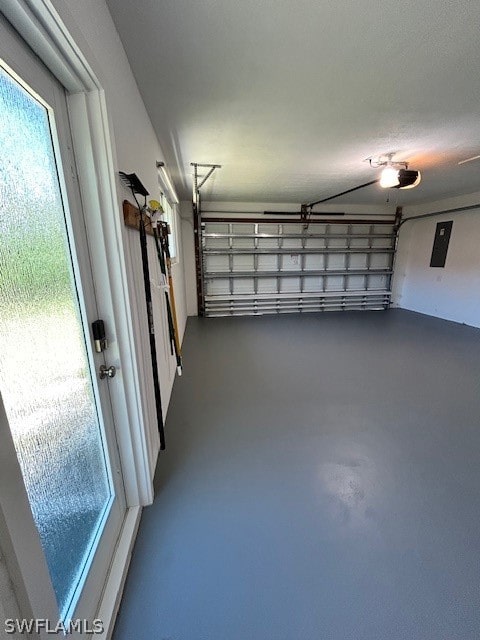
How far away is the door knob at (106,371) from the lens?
1.16 meters

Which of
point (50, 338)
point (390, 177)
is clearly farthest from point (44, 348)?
point (390, 177)

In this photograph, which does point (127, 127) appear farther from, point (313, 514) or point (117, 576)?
point (313, 514)

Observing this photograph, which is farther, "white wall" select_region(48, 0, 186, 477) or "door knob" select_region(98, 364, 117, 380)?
"door knob" select_region(98, 364, 117, 380)

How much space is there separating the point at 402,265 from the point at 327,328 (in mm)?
3435

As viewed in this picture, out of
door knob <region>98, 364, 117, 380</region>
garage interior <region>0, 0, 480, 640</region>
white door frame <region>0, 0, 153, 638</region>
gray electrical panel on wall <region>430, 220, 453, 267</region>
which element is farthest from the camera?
gray electrical panel on wall <region>430, 220, 453, 267</region>

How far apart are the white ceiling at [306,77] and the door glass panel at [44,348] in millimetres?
989

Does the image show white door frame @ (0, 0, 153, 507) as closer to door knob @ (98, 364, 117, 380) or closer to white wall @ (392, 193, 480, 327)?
door knob @ (98, 364, 117, 380)

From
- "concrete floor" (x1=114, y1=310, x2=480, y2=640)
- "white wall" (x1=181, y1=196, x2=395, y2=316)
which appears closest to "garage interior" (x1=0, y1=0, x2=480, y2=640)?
"concrete floor" (x1=114, y1=310, x2=480, y2=640)

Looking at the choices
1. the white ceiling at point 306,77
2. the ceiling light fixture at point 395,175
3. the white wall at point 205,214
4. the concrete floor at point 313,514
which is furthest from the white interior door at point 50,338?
the white wall at point 205,214

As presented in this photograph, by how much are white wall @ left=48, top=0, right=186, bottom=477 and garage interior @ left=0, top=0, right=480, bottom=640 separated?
0.01 meters

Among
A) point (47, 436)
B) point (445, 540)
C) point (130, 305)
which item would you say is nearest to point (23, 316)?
point (47, 436)

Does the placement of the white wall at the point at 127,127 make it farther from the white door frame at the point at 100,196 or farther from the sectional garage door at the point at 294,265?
the sectional garage door at the point at 294,265

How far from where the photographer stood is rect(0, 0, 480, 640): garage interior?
106cm

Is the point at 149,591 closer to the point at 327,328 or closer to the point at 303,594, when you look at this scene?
the point at 303,594
